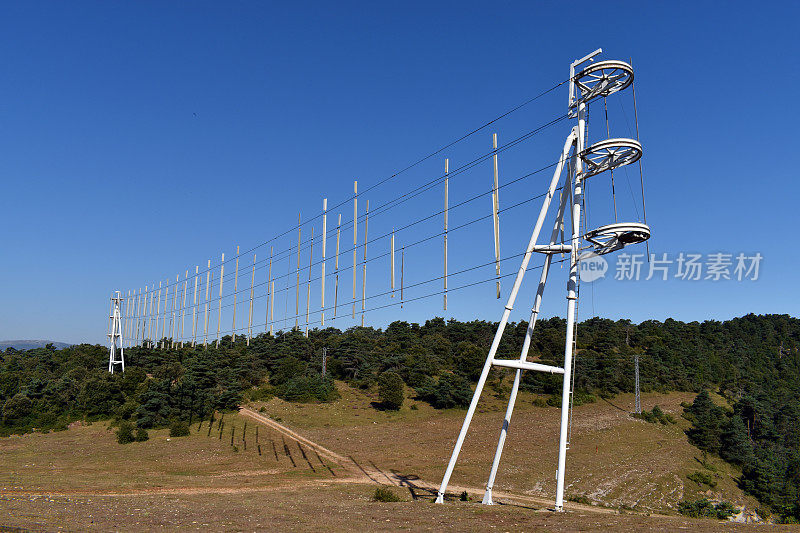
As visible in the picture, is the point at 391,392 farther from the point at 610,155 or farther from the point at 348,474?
the point at 610,155

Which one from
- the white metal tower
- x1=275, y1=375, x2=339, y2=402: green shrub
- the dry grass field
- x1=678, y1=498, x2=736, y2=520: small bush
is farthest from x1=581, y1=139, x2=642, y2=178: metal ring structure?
x1=275, y1=375, x2=339, y2=402: green shrub

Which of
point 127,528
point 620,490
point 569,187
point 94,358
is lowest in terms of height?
point 620,490

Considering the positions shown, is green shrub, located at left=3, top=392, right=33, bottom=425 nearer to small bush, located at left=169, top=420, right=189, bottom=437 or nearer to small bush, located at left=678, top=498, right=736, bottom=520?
small bush, located at left=169, top=420, right=189, bottom=437

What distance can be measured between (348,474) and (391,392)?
3522 cm

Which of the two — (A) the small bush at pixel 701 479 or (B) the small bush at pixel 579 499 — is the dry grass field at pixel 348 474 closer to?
(B) the small bush at pixel 579 499

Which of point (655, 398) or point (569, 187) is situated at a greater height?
point (569, 187)

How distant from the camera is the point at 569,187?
26.5m

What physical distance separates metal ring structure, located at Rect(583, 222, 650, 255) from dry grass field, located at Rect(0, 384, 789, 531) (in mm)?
11299

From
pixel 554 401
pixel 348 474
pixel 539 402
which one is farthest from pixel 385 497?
pixel 554 401

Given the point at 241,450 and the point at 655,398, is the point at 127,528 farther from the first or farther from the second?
the point at 655,398

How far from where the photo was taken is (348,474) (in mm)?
45062

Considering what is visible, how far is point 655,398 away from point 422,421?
148 ft

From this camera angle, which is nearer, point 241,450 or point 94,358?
point 241,450

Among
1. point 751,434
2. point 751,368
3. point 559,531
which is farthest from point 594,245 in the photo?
point 751,368
